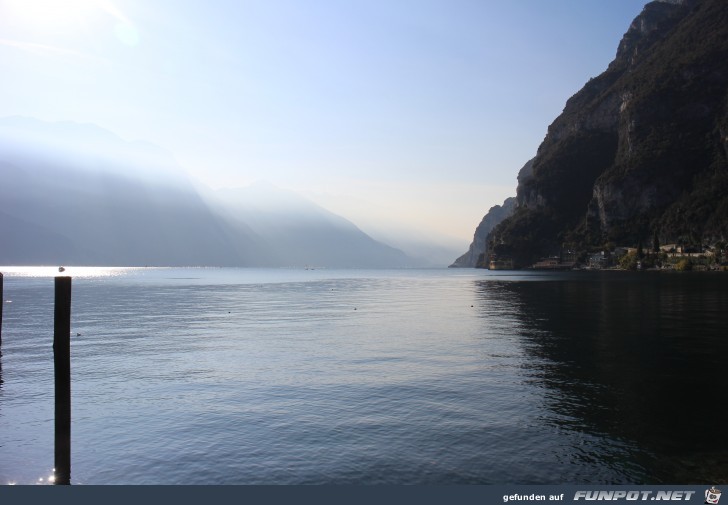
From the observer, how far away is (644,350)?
36.4 meters

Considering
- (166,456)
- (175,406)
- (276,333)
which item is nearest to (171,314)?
(276,333)

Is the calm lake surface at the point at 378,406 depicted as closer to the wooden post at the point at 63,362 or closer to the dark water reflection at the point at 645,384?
the dark water reflection at the point at 645,384

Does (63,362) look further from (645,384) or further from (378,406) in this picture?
(645,384)

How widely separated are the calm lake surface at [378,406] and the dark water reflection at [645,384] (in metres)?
0.11

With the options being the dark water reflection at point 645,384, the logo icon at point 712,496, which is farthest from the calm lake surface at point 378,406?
the logo icon at point 712,496

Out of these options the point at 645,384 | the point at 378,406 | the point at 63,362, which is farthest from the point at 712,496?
the point at 63,362

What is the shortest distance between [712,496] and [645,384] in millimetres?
13213

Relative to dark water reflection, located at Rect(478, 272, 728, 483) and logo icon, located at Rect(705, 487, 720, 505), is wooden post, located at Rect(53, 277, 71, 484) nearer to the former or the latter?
dark water reflection, located at Rect(478, 272, 728, 483)

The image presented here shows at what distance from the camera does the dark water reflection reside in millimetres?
17188

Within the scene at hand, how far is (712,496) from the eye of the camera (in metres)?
14.2

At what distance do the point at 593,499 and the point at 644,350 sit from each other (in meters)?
25.3

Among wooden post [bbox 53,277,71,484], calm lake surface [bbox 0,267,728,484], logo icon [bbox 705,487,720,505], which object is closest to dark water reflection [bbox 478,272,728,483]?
calm lake surface [bbox 0,267,728,484]

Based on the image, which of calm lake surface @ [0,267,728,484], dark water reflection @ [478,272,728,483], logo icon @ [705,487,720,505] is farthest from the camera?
dark water reflection @ [478,272,728,483]

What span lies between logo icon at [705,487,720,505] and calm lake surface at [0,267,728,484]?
99 cm
